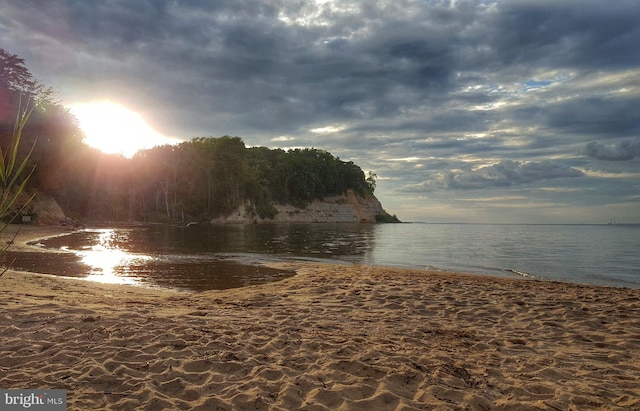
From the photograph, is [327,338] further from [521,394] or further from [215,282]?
[215,282]

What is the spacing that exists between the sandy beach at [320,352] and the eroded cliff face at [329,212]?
248ft

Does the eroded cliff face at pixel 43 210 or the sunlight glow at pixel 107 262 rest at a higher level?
the eroded cliff face at pixel 43 210

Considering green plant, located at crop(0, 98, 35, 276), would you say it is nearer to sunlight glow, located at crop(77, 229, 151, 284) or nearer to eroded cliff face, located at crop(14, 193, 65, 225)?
sunlight glow, located at crop(77, 229, 151, 284)

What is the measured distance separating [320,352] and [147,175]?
249ft

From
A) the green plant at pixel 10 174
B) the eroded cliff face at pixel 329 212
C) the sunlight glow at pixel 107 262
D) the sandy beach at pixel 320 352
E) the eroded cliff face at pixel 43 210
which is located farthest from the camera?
the eroded cliff face at pixel 329 212

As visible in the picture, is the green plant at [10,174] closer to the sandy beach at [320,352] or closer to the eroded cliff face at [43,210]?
the sandy beach at [320,352]

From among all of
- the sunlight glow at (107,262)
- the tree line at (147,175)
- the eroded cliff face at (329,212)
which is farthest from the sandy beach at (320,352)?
the eroded cliff face at (329,212)

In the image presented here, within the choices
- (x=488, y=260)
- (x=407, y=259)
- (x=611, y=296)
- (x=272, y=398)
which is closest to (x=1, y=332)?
(x=272, y=398)

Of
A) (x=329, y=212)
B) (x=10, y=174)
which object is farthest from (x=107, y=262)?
(x=329, y=212)

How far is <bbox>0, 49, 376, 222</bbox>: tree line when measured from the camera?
4127 centimetres

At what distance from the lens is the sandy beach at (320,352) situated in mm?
4383

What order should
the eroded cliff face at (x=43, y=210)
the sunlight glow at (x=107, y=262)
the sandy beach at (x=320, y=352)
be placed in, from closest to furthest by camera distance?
the sandy beach at (x=320, y=352)
the sunlight glow at (x=107, y=262)
the eroded cliff face at (x=43, y=210)

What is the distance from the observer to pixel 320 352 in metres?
5.64

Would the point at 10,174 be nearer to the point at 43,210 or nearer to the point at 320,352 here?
the point at 320,352
